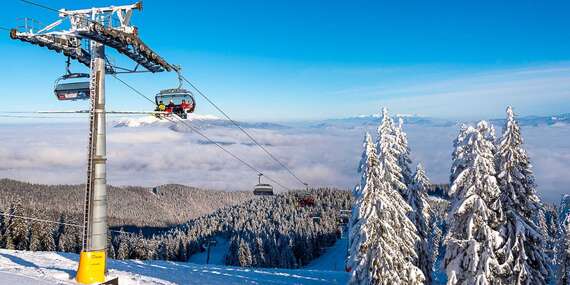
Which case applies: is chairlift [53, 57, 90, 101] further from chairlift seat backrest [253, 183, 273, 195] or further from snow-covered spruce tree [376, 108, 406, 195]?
chairlift seat backrest [253, 183, 273, 195]

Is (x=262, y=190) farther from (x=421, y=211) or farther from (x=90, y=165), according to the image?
(x=90, y=165)

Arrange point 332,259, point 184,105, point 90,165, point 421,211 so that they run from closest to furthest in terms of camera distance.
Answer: point 90,165 → point 184,105 → point 421,211 → point 332,259

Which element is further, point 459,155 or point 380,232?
point 380,232

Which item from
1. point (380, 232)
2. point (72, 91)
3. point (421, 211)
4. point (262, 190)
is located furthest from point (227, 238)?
point (72, 91)

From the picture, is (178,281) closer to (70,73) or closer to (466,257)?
(70,73)

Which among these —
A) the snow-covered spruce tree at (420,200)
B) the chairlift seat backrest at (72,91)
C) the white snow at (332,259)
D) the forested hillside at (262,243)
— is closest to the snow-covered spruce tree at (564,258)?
the snow-covered spruce tree at (420,200)

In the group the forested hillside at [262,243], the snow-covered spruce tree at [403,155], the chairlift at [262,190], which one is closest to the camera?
the snow-covered spruce tree at [403,155]

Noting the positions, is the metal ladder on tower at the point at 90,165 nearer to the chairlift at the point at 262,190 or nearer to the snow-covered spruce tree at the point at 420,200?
the snow-covered spruce tree at the point at 420,200
